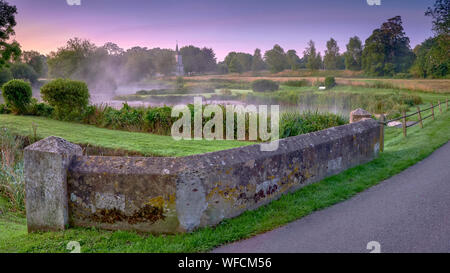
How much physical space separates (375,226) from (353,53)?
223ft

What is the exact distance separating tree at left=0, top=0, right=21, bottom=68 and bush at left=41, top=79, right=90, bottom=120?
35.0 feet

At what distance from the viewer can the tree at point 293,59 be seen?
66125 millimetres

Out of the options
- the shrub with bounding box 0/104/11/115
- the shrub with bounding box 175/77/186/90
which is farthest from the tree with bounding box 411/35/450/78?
the shrub with bounding box 0/104/11/115

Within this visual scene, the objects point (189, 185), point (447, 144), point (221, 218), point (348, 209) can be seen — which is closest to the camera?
point (189, 185)

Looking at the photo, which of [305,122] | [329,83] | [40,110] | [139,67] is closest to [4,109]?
[40,110]

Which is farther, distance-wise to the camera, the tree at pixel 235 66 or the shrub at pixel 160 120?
the tree at pixel 235 66

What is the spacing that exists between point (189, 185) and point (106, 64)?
Answer: 55.3 meters

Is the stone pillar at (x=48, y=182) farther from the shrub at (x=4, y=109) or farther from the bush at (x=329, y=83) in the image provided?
the bush at (x=329, y=83)

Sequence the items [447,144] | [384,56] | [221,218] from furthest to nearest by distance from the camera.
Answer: [384,56] < [447,144] < [221,218]

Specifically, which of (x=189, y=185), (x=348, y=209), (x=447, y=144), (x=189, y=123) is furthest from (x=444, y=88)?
(x=189, y=185)

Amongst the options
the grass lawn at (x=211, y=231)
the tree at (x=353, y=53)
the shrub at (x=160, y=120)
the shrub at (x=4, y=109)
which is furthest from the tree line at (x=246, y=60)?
the grass lawn at (x=211, y=231)

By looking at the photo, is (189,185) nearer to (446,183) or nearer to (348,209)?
(348,209)

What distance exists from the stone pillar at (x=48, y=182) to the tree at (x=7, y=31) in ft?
97.2
